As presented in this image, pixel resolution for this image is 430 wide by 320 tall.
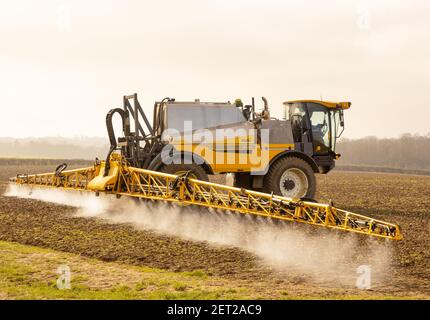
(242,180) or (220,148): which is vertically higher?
(220,148)

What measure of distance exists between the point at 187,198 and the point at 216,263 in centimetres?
256

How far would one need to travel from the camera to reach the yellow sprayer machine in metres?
14.6

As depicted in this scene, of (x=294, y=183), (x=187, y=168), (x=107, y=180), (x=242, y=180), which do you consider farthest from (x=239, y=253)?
(x=242, y=180)

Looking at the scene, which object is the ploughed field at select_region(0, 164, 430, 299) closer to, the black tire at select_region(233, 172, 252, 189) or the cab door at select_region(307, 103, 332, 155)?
the cab door at select_region(307, 103, 332, 155)

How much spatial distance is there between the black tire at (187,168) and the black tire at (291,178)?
2.12m

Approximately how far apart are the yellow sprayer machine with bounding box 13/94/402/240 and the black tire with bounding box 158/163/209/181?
26 millimetres

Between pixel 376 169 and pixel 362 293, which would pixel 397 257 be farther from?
pixel 376 169

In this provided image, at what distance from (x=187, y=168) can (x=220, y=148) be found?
4.19ft

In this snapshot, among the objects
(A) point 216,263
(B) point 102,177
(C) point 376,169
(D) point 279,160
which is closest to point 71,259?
(A) point 216,263

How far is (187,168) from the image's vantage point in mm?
14688

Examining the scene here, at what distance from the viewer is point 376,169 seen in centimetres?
6412

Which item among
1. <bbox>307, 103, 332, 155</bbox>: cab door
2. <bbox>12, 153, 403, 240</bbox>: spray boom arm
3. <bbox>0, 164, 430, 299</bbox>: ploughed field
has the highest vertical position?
<bbox>307, 103, 332, 155</bbox>: cab door

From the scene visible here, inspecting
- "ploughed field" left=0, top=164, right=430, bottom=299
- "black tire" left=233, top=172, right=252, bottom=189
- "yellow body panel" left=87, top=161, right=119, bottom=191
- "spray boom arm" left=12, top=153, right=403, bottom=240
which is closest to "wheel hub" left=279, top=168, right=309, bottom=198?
"black tire" left=233, top=172, right=252, bottom=189

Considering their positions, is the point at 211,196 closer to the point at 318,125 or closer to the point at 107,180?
the point at 107,180
